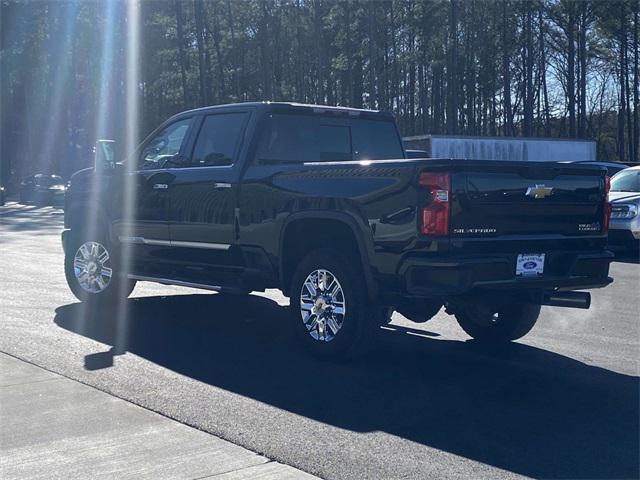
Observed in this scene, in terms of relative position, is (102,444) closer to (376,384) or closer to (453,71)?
(376,384)

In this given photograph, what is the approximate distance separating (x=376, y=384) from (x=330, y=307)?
0.88 metres

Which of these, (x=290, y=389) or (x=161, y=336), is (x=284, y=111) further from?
(x=290, y=389)

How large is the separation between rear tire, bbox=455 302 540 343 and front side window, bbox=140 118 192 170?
3.30 metres

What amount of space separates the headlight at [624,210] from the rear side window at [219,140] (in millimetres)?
8966

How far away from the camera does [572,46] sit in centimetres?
4988

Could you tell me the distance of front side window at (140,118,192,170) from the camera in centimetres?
948

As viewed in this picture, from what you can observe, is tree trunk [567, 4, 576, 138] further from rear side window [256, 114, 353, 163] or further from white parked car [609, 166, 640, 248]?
rear side window [256, 114, 353, 163]

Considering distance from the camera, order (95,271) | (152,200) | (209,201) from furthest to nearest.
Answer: (95,271), (152,200), (209,201)

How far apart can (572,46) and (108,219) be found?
4391 cm

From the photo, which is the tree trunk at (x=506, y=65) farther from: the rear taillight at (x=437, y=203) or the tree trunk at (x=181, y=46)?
the rear taillight at (x=437, y=203)

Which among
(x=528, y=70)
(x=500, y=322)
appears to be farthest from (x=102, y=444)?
(x=528, y=70)

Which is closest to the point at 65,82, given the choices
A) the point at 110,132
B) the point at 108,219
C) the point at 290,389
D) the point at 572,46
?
the point at 110,132

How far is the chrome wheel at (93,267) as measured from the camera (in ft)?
33.5

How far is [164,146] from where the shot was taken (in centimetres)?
970
